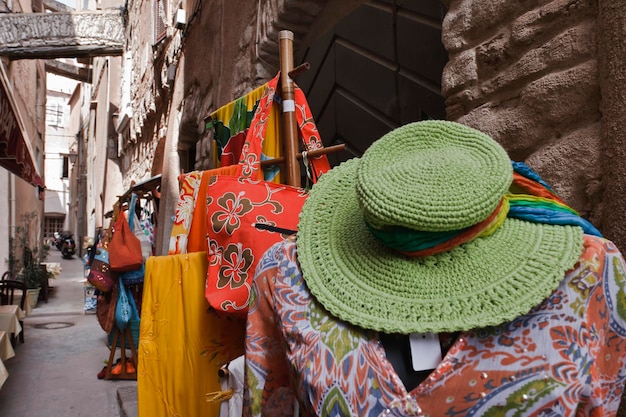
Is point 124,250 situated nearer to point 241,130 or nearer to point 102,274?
point 102,274

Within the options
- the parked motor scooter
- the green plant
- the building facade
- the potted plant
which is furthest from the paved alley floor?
the parked motor scooter

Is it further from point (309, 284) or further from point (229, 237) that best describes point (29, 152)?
point (309, 284)

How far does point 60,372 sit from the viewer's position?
517 cm

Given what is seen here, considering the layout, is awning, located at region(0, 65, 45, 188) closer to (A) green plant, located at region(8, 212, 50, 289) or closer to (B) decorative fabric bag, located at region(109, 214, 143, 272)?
(B) decorative fabric bag, located at region(109, 214, 143, 272)

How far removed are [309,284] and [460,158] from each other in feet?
0.99

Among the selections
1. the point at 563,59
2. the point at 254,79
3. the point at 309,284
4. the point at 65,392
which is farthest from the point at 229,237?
the point at 65,392

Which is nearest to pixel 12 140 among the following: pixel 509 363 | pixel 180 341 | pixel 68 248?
pixel 180 341

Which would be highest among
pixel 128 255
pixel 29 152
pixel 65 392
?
pixel 29 152

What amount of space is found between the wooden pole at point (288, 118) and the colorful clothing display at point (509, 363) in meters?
0.84

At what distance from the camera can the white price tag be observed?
0.74 meters

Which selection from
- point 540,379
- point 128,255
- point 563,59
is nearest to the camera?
point 540,379

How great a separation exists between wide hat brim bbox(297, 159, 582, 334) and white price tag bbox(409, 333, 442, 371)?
3cm

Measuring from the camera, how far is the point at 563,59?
1291 millimetres

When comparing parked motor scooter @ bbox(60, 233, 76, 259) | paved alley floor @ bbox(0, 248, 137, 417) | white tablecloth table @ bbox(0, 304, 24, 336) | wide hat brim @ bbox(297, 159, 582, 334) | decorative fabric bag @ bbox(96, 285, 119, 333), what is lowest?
parked motor scooter @ bbox(60, 233, 76, 259)
